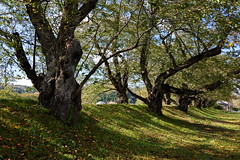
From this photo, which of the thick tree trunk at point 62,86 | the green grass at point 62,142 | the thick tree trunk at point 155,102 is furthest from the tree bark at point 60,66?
the thick tree trunk at point 155,102

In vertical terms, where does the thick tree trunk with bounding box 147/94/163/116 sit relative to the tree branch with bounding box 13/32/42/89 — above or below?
below

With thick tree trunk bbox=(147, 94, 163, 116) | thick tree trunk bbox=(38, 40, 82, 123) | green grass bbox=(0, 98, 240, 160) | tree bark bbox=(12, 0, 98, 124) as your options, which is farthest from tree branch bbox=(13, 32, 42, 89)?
thick tree trunk bbox=(147, 94, 163, 116)

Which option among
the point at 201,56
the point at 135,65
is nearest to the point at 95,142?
the point at 201,56

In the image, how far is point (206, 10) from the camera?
8734 mm

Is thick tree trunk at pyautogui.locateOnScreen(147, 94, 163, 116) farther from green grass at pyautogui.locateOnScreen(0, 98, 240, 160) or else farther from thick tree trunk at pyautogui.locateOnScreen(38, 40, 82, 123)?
thick tree trunk at pyautogui.locateOnScreen(38, 40, 82, 123)

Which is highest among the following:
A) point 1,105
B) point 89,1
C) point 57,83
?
point 89,1

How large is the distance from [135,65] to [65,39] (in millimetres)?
13371

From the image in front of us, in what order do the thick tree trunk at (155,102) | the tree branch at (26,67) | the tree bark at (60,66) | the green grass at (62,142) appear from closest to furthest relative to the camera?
1. the green grass at (62,142)
2. the tree bark at (60,66)
3. the tree branch at (26,67)
4. the thick tree trunk at (155,102)

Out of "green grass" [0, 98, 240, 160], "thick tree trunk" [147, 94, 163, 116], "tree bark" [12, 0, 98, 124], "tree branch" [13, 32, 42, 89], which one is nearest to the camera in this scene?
"green grass" [0, 98, 240, 160]

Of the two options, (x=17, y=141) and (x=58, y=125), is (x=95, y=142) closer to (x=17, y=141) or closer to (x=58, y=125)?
(x=58, y=125)

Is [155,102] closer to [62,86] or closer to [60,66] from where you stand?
[62,86]

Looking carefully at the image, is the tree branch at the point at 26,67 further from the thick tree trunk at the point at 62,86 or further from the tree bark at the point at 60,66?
the thick tree trunk at the point at 62,86

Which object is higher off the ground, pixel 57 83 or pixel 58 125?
pixel 57 83

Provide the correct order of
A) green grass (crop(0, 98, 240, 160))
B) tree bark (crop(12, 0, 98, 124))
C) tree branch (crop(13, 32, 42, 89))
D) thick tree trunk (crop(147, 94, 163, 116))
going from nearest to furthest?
green grass (crop(0, 98, 240, 160)), tree bark (crop(12, 0, 98, 124)), tree branch (crop(13, 32, 42, 89)), thick tree trunk (crop(147, 94, 163, 116))
